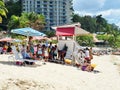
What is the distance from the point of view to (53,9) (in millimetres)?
143875

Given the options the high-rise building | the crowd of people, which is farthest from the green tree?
the high-rise building

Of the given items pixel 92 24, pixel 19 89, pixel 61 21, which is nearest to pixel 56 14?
pixel 61 21

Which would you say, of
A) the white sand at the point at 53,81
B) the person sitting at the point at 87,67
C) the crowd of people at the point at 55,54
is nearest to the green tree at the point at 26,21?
the crowd of people at the point at 55,54

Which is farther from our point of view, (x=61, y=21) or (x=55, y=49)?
(x=61, y=21)

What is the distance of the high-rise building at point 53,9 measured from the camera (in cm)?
14125

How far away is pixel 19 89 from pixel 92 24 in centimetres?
14056

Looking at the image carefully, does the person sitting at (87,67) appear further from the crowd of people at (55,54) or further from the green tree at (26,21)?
the green tree at (26,21)

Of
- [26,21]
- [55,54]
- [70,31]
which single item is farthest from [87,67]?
[26,21]

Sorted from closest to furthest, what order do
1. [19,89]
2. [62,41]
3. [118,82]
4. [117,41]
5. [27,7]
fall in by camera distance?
[19,89] → [118,82] → [62,41] → [117,41] → [27,7]

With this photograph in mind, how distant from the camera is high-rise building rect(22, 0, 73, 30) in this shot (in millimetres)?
141250

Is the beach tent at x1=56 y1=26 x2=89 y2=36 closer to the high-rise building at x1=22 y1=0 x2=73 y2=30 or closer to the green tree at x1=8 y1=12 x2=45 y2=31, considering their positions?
the green tree at x1=8 y1=12 x2=45 y2=31

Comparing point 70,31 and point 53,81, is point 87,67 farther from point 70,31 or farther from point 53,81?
point 53,81

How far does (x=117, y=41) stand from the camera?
273 feet

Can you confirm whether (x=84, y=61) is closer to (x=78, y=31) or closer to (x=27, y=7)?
(x=78, y=31)
